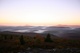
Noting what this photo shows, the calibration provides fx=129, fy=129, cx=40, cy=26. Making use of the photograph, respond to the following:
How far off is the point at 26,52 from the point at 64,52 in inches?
113

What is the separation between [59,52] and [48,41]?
5.44 meters

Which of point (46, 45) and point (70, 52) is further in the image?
point (46, 45)

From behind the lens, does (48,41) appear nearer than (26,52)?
No

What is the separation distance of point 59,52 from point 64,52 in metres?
0.38

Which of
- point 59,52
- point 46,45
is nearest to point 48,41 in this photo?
point 46,45

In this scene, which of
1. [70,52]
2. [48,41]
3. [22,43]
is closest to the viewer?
[70,52]

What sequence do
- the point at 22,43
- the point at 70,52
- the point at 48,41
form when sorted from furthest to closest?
1. the point at 48,41
2. the point at 22,43
3. the point at 70,52

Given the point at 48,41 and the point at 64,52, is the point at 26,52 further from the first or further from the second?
the point at 48,41

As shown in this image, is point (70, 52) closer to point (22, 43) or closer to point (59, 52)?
point (59, 52)

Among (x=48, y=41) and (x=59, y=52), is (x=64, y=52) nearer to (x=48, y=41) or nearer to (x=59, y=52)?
(x=59, y=52)

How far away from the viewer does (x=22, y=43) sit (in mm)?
14109

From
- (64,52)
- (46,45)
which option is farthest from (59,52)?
(46,45)

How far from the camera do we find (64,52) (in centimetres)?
969

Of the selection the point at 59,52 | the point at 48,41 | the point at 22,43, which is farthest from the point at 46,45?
the point at 59,52
